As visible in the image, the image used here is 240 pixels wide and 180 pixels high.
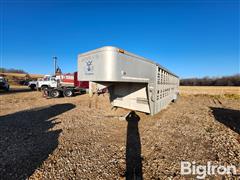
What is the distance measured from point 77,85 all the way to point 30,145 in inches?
467

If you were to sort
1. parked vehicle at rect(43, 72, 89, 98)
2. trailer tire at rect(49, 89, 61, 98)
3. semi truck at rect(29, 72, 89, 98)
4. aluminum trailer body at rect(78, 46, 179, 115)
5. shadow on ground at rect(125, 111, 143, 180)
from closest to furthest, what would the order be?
shadow on ground at rect(125, 111, 143, 180) → aluminum trailer body at rect(78, 46, 179, 115) → trailer tire at rect(49, 89, 61, 98) → semi truck at rect(29, 72, 89, 98) → parked vehicle at rect(43, 72, 89, 98)

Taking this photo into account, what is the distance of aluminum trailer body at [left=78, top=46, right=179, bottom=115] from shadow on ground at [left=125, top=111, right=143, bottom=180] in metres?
1.49

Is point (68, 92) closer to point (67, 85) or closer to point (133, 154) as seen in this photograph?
point (67, 85)

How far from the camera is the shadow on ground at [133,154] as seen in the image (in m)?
2.59

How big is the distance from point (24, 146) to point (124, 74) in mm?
3352

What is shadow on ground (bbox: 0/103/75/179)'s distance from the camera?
2660mm

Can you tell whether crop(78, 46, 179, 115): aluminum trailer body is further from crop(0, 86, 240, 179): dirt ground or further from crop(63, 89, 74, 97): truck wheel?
crop(63, 89, 74, 97): truck wheel

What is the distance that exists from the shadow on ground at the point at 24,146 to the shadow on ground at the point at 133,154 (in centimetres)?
188

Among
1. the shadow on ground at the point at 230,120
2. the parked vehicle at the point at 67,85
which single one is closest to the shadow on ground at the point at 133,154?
the shadow on ground at the point at 230,120

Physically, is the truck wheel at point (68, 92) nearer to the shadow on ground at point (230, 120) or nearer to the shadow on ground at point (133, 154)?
the shadow on ground at point (133, 154)

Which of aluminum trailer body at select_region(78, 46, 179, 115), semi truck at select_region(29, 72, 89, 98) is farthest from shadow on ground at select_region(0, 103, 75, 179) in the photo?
semi truck at select_region(29, 72, 89, 98)

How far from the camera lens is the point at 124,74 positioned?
4.21 m

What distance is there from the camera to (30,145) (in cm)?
360

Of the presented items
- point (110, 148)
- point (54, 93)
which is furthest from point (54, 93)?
point (110, 148)
